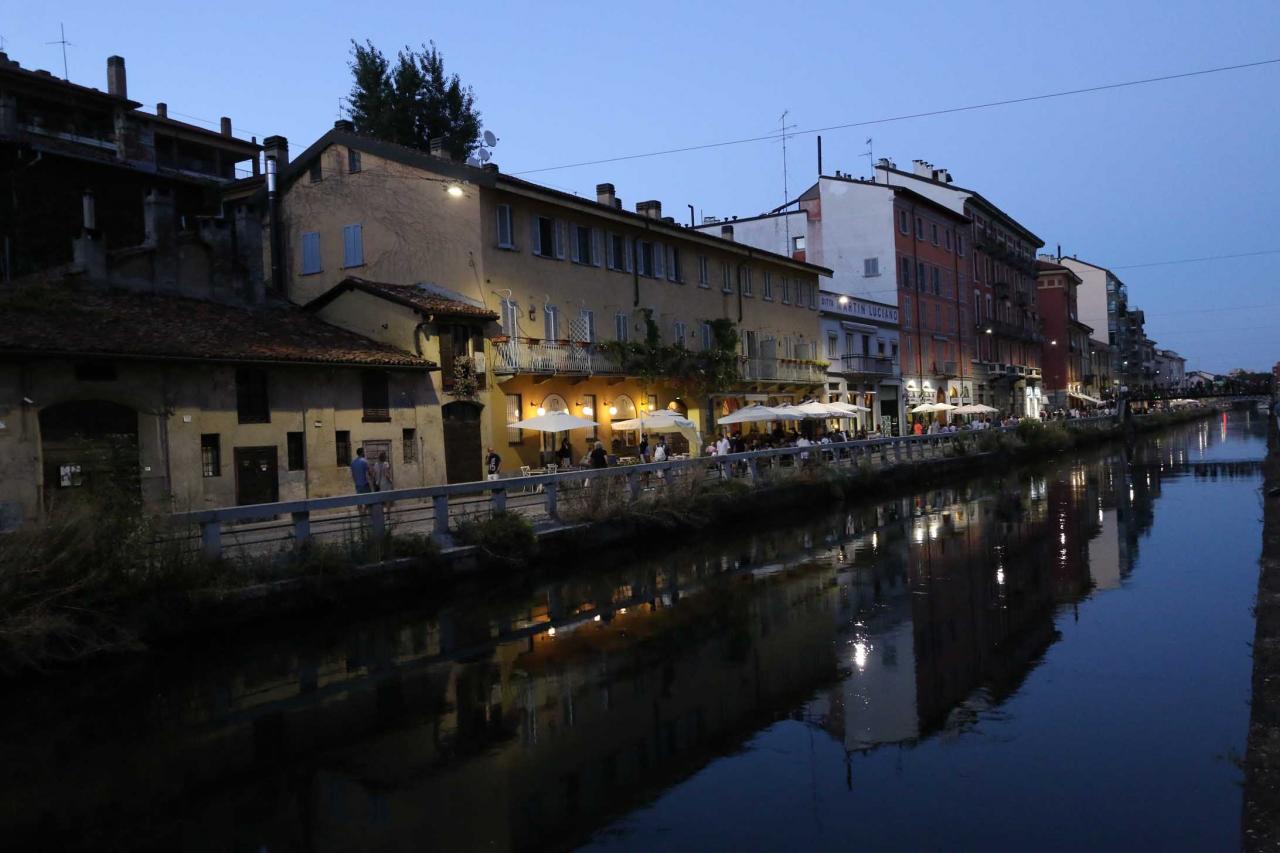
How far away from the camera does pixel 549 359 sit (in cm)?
3061

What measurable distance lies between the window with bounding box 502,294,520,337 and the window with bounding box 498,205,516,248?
5.26 feet

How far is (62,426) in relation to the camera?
19578 millimetres

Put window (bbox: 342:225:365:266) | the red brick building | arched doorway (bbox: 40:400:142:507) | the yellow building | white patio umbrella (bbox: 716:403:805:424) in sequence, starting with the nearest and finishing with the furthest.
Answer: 1. arched doorway (bbox: 40:400:142:507)
2. the yellow building
3. window (bbox: 342:225:365:266)
4. white patio umbrella (bbox: 716:403:805:424)
5. the red brick building

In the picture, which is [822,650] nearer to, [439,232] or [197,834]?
[197,834]

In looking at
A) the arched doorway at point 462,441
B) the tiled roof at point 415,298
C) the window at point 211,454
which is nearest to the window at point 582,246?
the tiled roof at point 415,298

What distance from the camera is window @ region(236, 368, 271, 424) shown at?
22688mm

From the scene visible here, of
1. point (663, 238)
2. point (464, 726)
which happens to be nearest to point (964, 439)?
point (663, 238)

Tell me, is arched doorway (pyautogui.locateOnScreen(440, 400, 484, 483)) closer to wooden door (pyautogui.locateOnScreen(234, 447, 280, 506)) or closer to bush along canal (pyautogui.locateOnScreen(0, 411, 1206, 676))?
bush along canal (pyautogui.locateOnScreen(0, 411, 1206, 676))

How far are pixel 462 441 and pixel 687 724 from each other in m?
19.9

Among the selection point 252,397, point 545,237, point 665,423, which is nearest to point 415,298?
point 252,397

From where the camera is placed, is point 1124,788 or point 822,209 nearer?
point 1124,788

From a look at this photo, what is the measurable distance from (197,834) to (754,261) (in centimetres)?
3832

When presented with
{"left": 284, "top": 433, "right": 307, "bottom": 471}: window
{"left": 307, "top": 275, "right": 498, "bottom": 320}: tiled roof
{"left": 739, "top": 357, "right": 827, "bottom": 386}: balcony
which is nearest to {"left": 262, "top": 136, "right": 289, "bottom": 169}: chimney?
{"left": 307, "top": 275, "right": 498, "bottom": 320}: tiled roof

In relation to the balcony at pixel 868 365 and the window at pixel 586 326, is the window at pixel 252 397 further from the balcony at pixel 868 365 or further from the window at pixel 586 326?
the balcony at pixel 868 365
